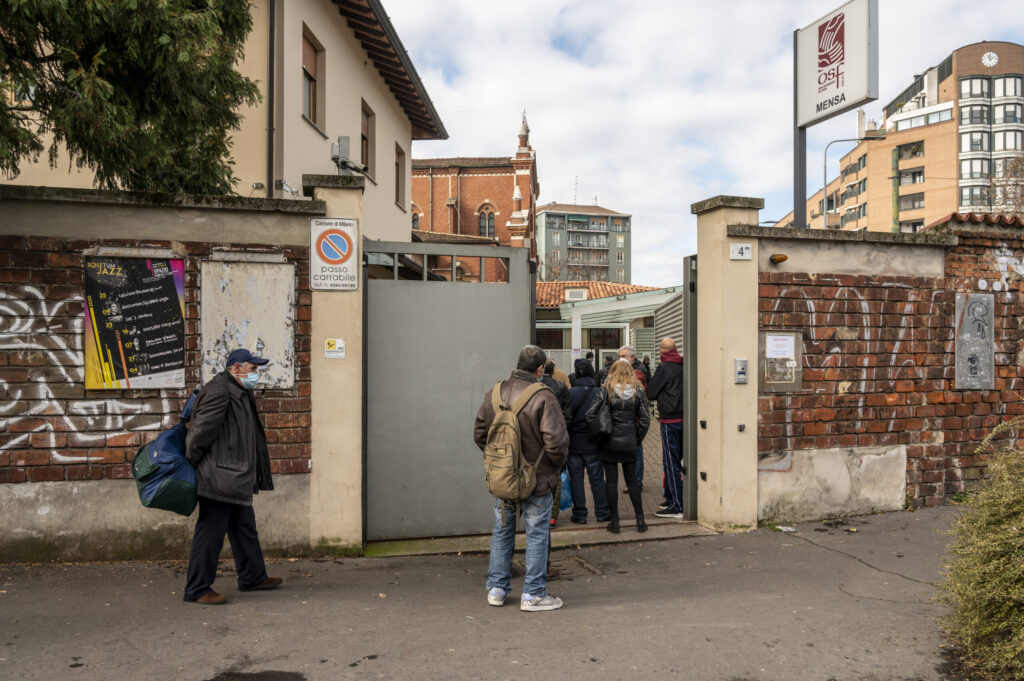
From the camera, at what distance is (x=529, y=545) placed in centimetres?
527

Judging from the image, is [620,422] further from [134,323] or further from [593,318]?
[593,318]

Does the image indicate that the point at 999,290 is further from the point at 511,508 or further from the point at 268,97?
the point at 268,97

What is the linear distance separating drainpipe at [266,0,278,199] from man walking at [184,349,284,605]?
7.72m

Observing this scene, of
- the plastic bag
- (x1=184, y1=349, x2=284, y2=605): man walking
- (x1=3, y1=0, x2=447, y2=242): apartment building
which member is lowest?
the plastic bag

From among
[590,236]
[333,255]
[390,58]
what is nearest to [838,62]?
[333,255]

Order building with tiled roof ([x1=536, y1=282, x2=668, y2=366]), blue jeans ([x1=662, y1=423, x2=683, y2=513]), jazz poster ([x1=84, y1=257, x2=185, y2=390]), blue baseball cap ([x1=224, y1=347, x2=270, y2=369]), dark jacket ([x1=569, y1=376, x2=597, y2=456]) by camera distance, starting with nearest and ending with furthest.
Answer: blue baseball cap ([x1=224, y1=347, x2=270, y2=369]) → jazz poster ([x1=84, y1=257, x2=185, y2=390]) → dark jacket ([x1=569, y1=376, x2=597, y2=456]) → blue jeans ([x1=662, y1=423, x2=683, y2=513]) → building with tiled roof ([x1=536, y1=282, x2=668, y2=366])

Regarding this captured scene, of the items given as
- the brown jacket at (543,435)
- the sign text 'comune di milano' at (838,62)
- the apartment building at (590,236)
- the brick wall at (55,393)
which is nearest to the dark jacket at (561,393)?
the brown jacket at (543,435)

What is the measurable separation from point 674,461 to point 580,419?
4.14ft

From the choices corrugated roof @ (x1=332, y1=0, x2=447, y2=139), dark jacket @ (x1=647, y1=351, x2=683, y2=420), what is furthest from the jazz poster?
corrugated roof @ (x1=332, y1=0, x2=447, y2=139)

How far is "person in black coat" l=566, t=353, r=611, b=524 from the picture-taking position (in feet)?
26.0

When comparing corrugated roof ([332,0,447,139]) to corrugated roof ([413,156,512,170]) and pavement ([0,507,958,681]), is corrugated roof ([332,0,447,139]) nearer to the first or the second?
pavement ([0,507,958,681])

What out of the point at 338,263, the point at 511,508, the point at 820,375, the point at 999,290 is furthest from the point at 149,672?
the point at 999,290

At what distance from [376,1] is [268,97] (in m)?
4.08

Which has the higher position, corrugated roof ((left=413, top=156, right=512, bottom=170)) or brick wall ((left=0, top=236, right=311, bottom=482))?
corrugated roof ((left=413, top=156, right=512, bottom=170))
